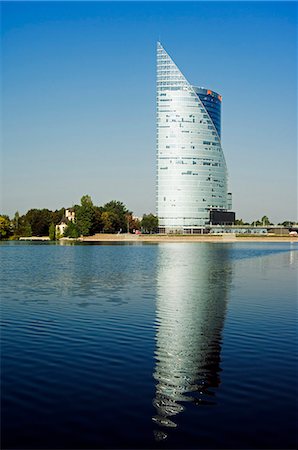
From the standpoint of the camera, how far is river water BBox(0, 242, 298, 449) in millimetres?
12602

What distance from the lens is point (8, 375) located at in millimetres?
17344

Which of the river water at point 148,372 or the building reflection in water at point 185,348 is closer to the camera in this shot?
the river water at point 148,372

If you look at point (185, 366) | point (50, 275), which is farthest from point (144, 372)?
point (50, 275)

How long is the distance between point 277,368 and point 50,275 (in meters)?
40.2

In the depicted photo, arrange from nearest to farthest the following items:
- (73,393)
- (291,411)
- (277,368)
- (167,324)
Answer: (291,411) → (73,393) → (277,368) → (167,324)

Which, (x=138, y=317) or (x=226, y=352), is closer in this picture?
(x=226, y=352)

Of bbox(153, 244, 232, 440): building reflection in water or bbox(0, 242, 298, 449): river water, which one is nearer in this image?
bbox(0, 242, 298, 449): river water

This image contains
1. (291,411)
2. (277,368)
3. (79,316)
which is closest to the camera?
(291,411)

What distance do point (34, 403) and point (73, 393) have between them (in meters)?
1.32

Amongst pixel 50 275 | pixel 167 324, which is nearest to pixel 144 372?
pixel 167 324

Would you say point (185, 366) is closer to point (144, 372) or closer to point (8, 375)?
point (144, 372)

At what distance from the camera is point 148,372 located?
18016mm

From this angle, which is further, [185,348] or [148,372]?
[185,348]

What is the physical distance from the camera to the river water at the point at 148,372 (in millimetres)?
12602
